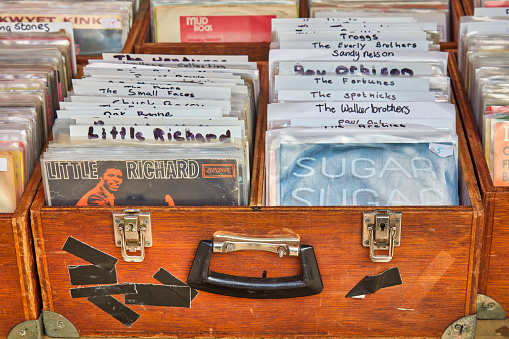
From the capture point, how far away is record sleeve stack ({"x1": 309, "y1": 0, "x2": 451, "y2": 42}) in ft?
6.41

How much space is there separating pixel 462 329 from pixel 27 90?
1.13m

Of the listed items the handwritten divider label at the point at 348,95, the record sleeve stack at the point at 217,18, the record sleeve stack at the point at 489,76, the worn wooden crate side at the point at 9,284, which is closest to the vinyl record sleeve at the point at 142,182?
the worn wooden crate side at the point at 9,284

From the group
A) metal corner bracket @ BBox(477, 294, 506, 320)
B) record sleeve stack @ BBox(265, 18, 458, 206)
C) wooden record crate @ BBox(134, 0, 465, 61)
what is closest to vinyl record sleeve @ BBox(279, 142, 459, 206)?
record sleeve stack @ BBox(265, 18, 458, 206)

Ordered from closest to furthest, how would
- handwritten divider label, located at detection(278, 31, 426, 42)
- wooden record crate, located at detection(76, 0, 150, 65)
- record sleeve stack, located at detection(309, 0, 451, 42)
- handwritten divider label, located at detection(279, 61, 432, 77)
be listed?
handwritten divider label, located at detection(279, 61, 432, 77) → handwritten divider label, located at detection(278, 31, 426, 42) → wooden record crate, located at detection(76, 0, 150, 65) → record sleeve stack, located at detection(309, 0, 451, 42)

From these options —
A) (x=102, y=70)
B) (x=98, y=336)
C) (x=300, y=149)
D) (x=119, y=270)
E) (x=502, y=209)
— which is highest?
(x=102, y=70)

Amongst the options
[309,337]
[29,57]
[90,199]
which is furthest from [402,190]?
[29,57]

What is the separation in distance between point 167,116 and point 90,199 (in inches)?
9.5

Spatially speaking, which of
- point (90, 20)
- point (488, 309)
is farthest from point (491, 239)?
point (90, 20)

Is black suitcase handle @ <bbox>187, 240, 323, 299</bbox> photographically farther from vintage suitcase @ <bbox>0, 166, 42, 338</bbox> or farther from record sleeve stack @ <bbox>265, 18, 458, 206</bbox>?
vintage suitcase @ <bbox>0, 166, 42, 338</bbox>

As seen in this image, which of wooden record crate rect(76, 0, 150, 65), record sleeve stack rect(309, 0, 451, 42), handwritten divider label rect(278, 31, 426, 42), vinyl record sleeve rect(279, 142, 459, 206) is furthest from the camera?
record sleeve stack rect(309, 0, 451, 42)

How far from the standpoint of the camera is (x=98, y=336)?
1475mm

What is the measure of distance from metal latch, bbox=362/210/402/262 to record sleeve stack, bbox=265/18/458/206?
0.10 meters

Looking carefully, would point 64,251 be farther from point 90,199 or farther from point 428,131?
point 428,131

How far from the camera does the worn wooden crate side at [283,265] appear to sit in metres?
1.34
